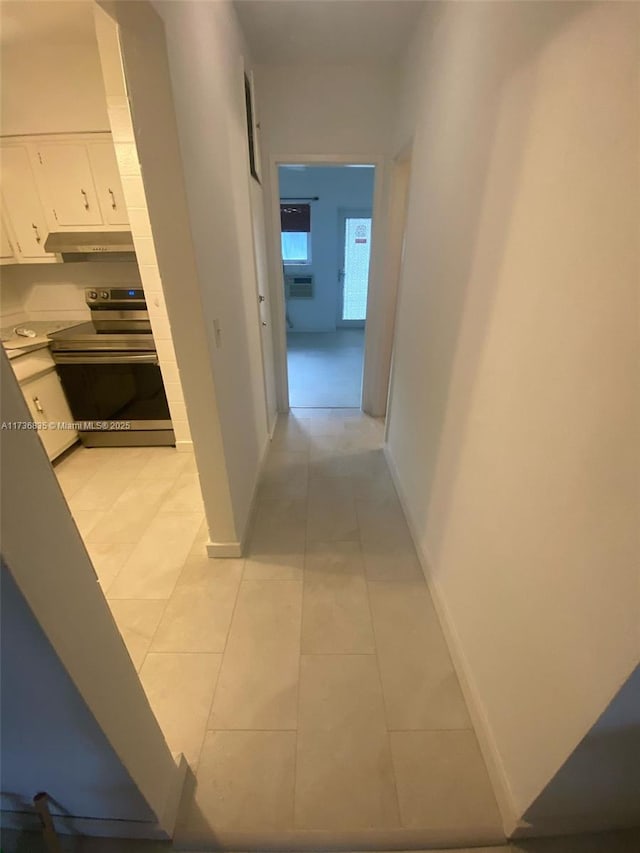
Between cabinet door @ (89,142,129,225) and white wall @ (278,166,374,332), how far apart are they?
377cm

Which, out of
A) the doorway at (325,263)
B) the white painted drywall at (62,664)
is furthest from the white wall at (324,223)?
the white painted drywall at (62,664)

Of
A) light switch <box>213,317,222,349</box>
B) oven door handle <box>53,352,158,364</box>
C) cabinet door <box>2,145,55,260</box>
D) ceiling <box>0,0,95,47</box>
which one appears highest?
ceiling <box>0,0,95,47</box>

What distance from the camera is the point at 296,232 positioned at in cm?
582

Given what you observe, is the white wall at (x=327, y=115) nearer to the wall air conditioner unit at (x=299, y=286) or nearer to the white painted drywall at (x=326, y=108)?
the white painted drywall at (x=326, y=108)

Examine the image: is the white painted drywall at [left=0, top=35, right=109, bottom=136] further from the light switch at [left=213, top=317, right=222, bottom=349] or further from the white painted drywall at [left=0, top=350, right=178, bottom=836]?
the white painted drywall at [left=0, top=350, right=178, bottom=836]

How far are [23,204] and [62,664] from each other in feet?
10.2

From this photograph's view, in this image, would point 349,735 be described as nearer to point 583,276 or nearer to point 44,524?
point 44,524

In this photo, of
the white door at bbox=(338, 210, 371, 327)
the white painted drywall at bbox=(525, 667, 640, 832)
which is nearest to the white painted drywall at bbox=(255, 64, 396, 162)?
the white door at bbox=(338, 210, 371, 327)

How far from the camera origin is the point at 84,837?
913 mm

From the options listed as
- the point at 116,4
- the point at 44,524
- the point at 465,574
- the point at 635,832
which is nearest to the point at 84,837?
the point at 44,524

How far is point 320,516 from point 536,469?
141cm

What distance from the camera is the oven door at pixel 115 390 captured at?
2.45m

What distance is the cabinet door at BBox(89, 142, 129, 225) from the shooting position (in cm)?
223

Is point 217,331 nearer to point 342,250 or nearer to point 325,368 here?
point 325,368
